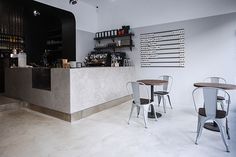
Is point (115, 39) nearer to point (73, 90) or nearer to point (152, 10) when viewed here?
point (152, 10)

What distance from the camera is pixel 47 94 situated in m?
4.12

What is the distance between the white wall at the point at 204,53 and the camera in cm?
419

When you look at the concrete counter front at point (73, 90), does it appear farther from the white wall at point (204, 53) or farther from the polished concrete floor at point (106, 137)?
the white wall at point (204, 53)

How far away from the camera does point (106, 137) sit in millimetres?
2893

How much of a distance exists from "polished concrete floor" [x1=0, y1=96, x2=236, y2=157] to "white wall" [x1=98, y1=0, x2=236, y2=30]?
274 cm

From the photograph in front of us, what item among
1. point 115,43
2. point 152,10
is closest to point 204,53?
point 152,10

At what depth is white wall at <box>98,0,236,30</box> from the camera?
172 inches

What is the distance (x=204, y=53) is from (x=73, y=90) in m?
3.56

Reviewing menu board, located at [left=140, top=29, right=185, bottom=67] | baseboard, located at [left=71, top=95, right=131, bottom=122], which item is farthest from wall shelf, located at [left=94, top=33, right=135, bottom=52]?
baseboard, located at [left=71, top=95, right=131, bottom=122]

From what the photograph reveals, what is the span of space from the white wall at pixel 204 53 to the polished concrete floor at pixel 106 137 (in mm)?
1022

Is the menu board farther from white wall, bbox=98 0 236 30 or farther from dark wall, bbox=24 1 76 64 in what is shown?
dark wall, bbox=24 1 76 64

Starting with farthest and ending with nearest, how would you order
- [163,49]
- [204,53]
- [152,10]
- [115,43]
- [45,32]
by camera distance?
[45,32] < [115,43] < [152,10] < [163,49] < [204,53]

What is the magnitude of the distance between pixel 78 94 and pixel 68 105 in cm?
32

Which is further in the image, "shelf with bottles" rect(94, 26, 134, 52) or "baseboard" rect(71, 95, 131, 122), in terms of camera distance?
"shelf with bottles" rect(94, 26, 134, 52)
